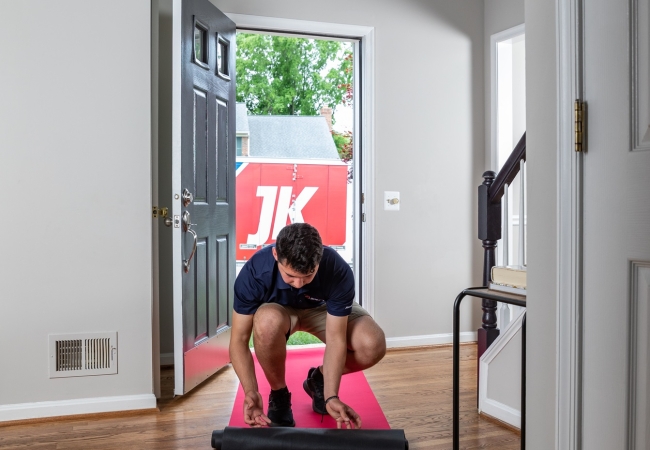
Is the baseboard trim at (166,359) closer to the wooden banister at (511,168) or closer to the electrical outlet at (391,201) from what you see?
the electrical outlet at (391,201)

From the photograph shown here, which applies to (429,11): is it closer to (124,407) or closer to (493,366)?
(493,366)

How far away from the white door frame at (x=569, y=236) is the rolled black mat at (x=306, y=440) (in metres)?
0.57

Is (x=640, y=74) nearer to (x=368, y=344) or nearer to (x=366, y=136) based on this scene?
(x=368, y=344)

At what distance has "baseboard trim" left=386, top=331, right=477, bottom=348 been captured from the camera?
12.8 ft

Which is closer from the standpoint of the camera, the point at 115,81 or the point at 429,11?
the point at 115,81

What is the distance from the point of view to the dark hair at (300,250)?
6.13 ft

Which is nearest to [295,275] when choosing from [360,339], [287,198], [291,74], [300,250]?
[300,250]

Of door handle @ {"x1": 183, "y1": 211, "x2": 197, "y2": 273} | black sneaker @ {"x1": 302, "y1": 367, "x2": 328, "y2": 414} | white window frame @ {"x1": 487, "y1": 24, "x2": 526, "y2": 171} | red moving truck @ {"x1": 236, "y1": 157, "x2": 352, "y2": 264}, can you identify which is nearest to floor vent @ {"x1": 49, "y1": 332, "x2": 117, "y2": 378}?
door handle @ {"x1": 183, "y1": 211, "x2": 197, "y2": 273}

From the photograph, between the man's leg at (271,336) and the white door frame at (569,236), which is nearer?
the white door frame at (569,236)

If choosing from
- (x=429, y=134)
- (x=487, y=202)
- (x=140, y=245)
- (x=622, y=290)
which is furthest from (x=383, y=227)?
(x=622, y=290)

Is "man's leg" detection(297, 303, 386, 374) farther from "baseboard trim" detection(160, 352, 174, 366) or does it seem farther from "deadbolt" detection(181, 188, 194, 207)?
"baseboard trim" detection(160, 352, 174, 366)

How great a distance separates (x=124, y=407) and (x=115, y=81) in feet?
4.90

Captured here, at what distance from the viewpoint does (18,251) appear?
2537mm

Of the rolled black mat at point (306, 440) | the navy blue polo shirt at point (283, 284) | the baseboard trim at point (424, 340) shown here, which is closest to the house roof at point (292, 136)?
the baseboard trim at point (424, 340)
